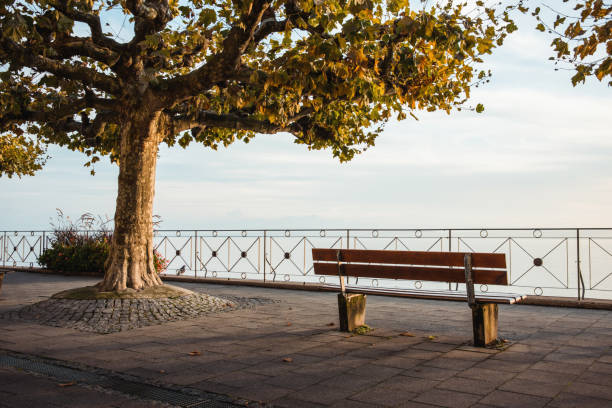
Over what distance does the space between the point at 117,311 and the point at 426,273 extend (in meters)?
4.58

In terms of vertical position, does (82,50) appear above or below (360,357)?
above

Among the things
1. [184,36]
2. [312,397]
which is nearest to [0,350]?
[312,397]

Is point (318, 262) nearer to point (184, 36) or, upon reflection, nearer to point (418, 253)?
point (418, 253)

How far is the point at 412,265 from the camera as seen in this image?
238 inches

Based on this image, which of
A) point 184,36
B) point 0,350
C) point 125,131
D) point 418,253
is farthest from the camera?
point 184,36

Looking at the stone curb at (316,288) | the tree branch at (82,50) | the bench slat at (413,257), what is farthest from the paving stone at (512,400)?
the tree branch at (82,50)

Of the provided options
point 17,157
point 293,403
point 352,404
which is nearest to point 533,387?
point 352,404

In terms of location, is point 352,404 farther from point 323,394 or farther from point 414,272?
point 414,272

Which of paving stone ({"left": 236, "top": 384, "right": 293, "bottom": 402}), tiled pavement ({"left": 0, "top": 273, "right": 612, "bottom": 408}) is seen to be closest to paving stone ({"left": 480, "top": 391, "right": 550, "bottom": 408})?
tiled pavement ({"left": 0, "top": 273, "right": 612, "bottom": 408})

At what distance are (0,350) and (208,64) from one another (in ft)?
15.7

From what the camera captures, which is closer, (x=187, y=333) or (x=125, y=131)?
(x=187, y=333)

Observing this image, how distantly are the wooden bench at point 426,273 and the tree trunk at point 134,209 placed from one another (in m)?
3.78

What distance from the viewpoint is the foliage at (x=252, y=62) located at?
688cm

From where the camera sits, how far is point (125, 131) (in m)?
9.22
